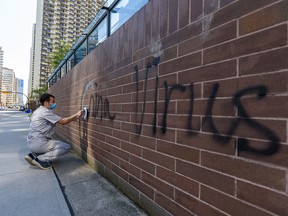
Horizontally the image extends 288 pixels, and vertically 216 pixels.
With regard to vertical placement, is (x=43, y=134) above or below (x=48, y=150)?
above

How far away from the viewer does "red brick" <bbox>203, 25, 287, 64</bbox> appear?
3.78 ft

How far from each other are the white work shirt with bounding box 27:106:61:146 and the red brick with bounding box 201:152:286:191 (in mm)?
3346

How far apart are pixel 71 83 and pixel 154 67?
452cm

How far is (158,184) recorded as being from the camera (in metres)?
2.15

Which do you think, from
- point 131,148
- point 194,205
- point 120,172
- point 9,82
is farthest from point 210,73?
point 9,82

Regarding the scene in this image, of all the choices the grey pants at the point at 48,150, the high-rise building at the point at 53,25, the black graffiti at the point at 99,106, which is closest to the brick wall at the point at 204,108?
the black graffiti at the point at 99,106

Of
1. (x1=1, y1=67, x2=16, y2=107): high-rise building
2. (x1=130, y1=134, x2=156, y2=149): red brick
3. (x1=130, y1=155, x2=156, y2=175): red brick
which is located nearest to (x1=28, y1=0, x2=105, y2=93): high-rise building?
(x1=1, y1=67, x2=16, y2=107): high-rise building

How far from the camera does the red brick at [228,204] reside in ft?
4.11

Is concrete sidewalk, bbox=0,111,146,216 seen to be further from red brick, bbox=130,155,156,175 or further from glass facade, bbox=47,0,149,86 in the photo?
glass facade, bbox=47,0,149,86

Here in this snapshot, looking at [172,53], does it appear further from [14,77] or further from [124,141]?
[14,77]

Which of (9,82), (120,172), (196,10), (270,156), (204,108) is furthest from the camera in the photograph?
(9,82)

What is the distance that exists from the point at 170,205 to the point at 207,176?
2.03 ft

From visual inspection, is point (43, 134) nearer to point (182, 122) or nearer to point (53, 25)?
point (182, 122)

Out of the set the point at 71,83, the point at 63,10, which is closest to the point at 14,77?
the point at 63,10
